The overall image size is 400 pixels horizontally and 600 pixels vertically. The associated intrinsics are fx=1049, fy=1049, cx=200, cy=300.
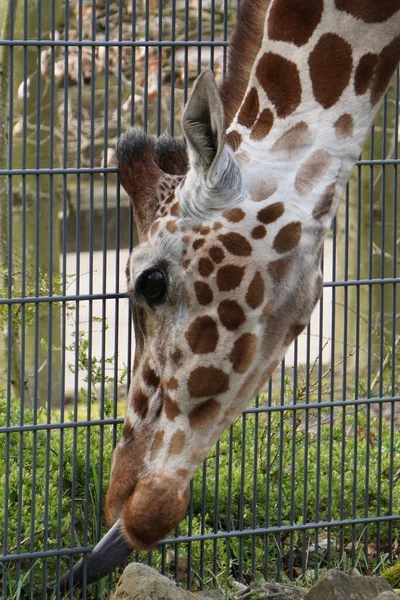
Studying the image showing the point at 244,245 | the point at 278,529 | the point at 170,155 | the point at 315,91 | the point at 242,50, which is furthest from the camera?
the point at 278,529

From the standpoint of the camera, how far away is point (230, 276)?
10.3ft

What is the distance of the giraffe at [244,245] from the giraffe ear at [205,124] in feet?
0.05

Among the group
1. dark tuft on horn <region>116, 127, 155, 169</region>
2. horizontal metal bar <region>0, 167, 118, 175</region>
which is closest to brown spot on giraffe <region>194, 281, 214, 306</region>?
dark tuft on horn <region>116, 127, 155, 169</region>

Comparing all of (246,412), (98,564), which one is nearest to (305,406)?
(246,412)

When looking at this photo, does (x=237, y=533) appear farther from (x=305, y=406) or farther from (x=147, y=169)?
(x=147, y=169)

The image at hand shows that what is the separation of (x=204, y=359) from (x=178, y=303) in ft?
0.62

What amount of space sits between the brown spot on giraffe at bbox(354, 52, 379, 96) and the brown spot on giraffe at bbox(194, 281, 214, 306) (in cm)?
78

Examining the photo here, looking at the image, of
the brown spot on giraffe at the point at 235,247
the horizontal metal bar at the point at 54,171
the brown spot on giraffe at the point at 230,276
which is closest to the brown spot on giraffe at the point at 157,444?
the brown spot on giraffe at the point at 230,276

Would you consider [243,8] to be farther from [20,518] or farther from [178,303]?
[20,518]

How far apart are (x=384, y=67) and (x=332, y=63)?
0.18m

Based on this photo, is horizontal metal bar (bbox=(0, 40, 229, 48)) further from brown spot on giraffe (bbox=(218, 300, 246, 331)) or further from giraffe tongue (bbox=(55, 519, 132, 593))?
giraffe tongue (bbox=(55, 519, 132, 593))

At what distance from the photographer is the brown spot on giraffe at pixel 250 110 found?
3.25 metres

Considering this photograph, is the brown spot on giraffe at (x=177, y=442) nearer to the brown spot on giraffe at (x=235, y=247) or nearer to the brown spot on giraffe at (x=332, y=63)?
the brown spot on giraffe at (x=235, y=247)

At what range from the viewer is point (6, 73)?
6762mm
